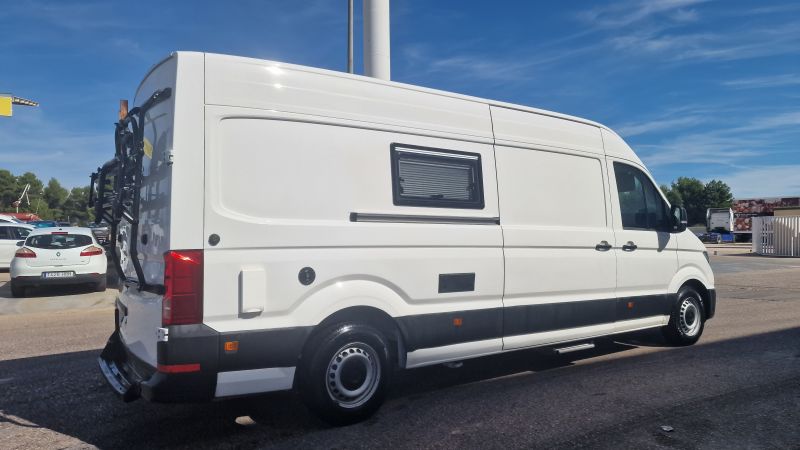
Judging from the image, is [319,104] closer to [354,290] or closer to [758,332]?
A: [354,290]

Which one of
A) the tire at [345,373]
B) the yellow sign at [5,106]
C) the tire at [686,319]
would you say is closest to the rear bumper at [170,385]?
the tire at [345,373]

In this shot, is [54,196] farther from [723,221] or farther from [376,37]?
[376,37]

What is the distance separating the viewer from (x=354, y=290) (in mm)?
3914

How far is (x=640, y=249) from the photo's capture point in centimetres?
593

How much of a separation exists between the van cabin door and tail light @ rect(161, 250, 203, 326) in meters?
4.24

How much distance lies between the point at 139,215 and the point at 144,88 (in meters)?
1.10

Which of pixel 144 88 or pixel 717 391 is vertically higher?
pixel 144 88

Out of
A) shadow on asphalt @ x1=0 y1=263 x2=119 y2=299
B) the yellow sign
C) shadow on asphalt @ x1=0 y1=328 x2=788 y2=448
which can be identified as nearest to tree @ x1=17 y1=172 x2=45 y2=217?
the yellow sign

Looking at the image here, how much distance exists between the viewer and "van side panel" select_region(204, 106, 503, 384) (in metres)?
3.53

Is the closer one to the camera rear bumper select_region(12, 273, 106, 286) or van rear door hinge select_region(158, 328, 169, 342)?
van rear door hinge select_region(158, 328, 169, 342)

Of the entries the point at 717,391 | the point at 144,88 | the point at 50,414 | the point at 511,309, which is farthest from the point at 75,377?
the point at 717,391

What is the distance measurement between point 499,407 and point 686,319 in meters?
3.46

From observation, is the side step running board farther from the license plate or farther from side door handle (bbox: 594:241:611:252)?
the license plate

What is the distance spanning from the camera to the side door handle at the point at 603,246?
216 inches
